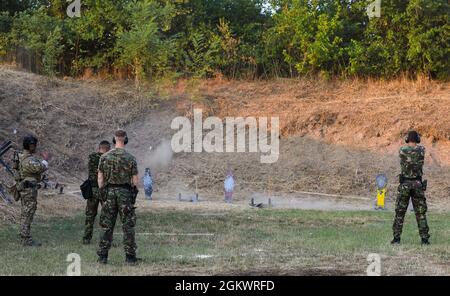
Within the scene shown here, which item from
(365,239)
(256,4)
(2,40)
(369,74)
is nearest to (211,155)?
(369,74)

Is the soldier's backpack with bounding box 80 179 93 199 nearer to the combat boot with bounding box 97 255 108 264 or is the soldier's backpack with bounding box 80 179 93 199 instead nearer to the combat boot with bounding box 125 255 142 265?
the combat boot with bounding box 97 255 108 264

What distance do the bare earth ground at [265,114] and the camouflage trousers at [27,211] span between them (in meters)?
8.04

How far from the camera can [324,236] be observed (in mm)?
13945

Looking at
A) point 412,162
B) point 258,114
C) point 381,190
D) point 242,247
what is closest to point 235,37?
point 258,114

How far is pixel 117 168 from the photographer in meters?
10.6

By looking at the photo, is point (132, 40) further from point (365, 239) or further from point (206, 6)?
point (365, 239)

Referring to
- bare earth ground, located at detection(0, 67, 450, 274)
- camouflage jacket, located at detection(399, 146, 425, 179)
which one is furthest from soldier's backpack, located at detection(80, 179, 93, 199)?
bare earth ground, located at detection(0, 67, 450, 274)

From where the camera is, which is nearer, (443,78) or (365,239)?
(365,239)

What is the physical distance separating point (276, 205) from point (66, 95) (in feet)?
43.8

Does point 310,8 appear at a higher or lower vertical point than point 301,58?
higher

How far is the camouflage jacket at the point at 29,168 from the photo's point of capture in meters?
12.6

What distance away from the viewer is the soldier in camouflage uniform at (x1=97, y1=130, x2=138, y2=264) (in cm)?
1053

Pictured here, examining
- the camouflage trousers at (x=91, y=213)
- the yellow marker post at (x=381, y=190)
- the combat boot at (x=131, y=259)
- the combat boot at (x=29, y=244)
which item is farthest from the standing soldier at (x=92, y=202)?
the yellow marker post at (x=381, y=190)

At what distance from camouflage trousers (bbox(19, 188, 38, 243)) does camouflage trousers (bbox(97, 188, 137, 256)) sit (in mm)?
2540
